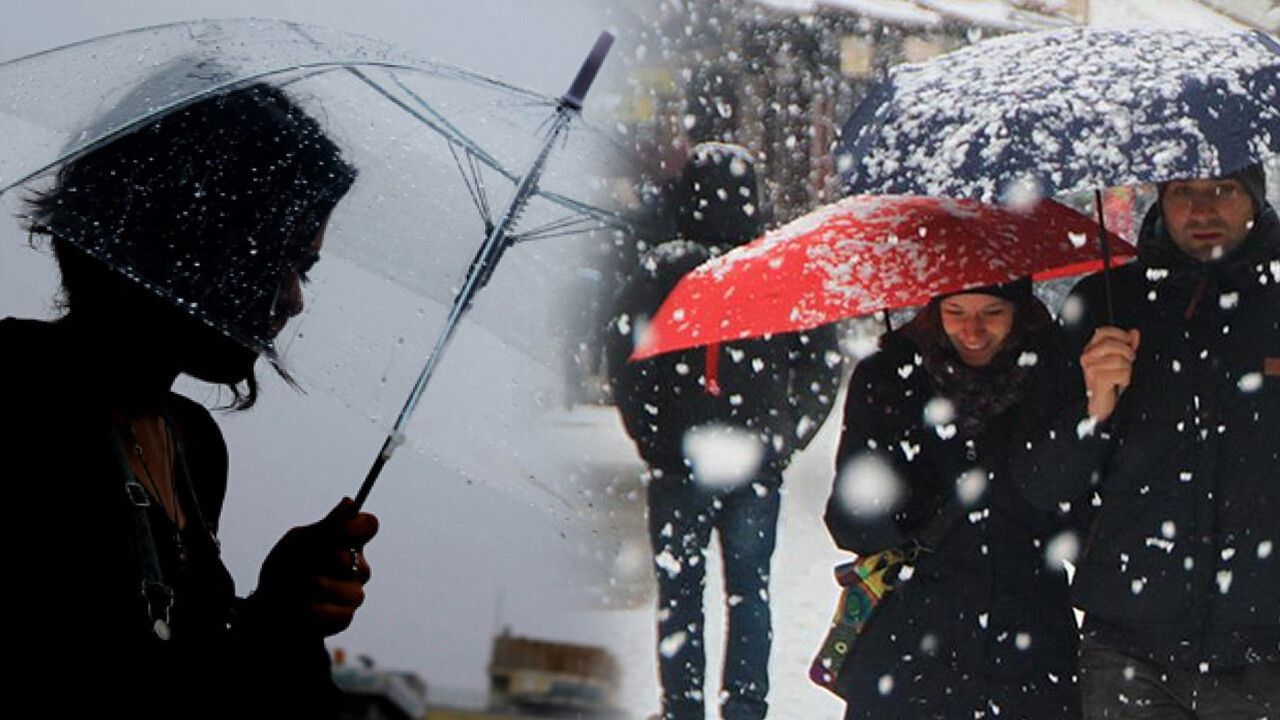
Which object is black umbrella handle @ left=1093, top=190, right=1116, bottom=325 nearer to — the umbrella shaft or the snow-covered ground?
the snow-covered ground

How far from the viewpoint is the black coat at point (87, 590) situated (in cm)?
159

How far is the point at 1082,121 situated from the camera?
9.50 ft

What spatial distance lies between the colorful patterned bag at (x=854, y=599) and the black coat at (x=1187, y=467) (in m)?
0.28

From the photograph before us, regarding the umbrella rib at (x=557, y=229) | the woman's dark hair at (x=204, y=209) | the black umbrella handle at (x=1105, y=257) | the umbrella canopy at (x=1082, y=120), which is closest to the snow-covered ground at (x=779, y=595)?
the black umbrella handle at (x=1105, y=257)

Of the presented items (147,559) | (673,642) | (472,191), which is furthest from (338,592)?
(673,642)

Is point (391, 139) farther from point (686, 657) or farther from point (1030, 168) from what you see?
point (686, 657)

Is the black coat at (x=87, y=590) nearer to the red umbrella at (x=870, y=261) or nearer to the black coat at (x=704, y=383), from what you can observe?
the red umbrella at (x=870, y=261)

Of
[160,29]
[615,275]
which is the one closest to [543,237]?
[160,29]

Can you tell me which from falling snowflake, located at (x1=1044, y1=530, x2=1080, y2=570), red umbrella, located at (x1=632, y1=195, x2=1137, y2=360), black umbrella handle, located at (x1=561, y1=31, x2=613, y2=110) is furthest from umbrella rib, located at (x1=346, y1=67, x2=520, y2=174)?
falling snowflake, located at (x1=1044, y1=530, x2=1080, y2=570)

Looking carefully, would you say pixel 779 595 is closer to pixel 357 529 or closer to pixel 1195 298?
pixel 1195 298

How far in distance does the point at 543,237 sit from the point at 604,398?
1.98m

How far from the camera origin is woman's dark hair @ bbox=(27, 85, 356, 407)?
1.81 meters

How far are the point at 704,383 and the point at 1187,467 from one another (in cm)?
130

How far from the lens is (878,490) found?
129 inches
